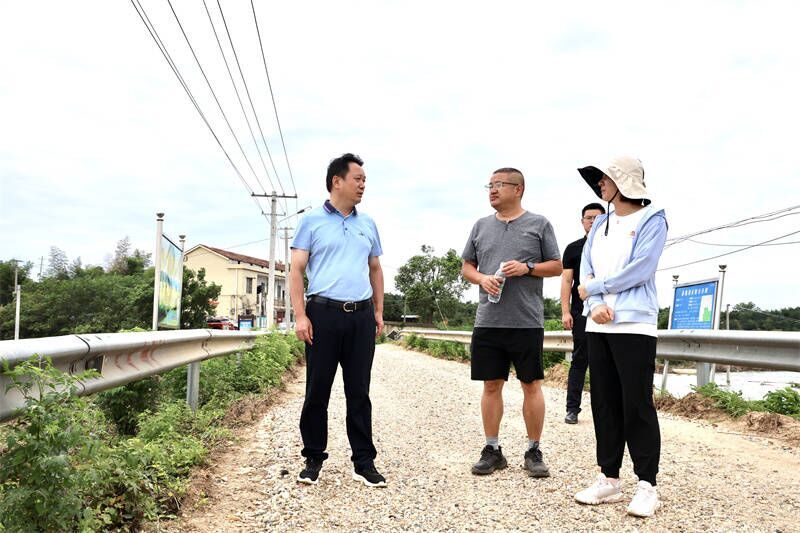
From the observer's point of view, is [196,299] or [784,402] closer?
[784,402]

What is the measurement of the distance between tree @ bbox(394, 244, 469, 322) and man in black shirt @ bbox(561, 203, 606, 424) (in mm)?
71044

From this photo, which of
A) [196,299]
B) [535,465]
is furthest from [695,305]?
[196,299]

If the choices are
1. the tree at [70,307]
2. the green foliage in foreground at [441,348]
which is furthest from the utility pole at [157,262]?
the tree at [70,307]

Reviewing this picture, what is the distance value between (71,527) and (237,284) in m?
73.8

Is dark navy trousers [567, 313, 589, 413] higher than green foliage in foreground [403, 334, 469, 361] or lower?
higher

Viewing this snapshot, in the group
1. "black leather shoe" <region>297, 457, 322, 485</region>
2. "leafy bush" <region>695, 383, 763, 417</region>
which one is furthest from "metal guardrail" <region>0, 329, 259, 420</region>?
"leafy bush" <region>695, 383, 763, 417</region>

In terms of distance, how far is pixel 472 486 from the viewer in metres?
4.03

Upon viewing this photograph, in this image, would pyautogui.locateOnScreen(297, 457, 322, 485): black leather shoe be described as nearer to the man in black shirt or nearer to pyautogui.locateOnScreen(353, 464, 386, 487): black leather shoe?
pyautogui.locateOnScreen(353, 464, 386, 487): black leather shoe

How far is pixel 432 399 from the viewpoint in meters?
8.07

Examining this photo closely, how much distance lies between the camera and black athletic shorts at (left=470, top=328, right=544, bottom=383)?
4.53 meters

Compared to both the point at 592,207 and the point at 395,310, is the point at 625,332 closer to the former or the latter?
the point at 592,207

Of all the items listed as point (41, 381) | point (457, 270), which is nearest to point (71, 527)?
point (41, 381)

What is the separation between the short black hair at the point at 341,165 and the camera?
4418 mm

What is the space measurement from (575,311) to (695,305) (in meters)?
2.25
